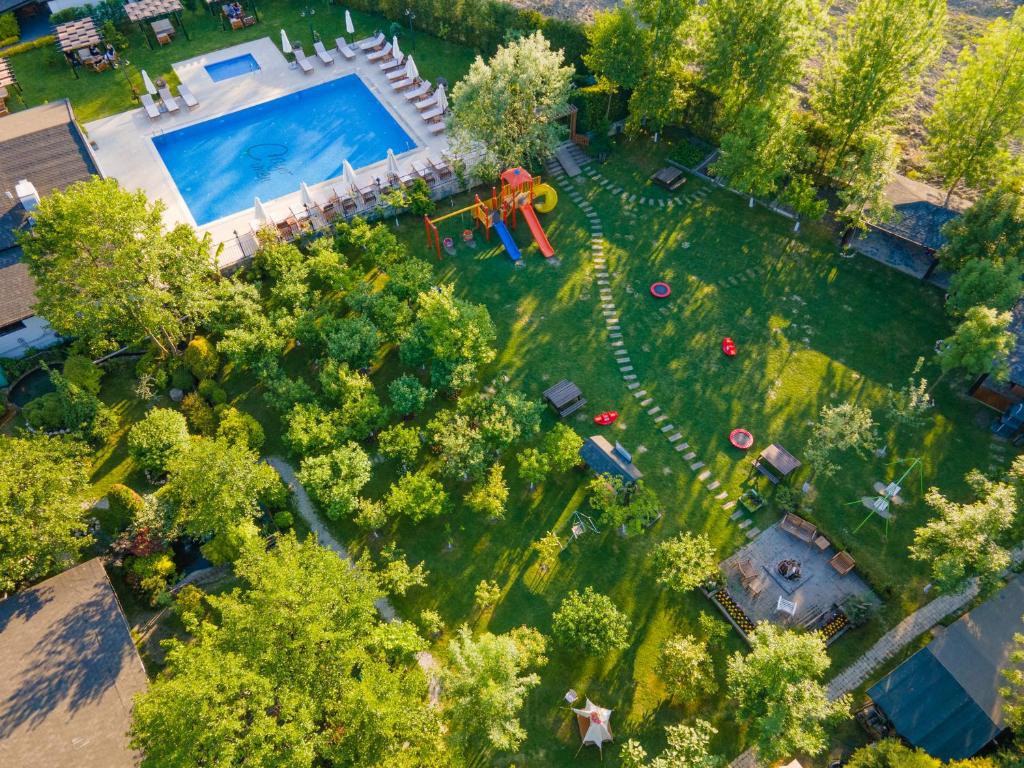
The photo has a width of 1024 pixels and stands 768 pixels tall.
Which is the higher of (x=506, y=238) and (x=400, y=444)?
(x=506, y=238)

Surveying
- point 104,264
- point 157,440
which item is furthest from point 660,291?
point 104,264

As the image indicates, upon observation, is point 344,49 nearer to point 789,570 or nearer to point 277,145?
point 277,145

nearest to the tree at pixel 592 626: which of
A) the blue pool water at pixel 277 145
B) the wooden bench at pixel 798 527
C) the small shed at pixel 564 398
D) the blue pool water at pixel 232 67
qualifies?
the wooden bench at pixel 798 527

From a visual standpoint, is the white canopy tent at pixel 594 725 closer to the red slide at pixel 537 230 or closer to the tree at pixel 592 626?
the tree at pixel 592 626

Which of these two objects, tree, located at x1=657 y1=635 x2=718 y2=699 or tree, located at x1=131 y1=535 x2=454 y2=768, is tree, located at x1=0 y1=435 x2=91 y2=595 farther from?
tree, located at x1=657 y1=635 x2=718 y2=699

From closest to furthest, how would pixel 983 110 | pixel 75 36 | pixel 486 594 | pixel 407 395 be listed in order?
1. pixel 486 594
2. pixel 407 395
3. pixel 983 110
4. pixel 75 36

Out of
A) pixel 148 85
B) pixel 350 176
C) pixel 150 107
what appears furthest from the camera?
pixel 148 85

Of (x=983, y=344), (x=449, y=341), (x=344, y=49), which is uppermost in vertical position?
(x=344, y=49)
